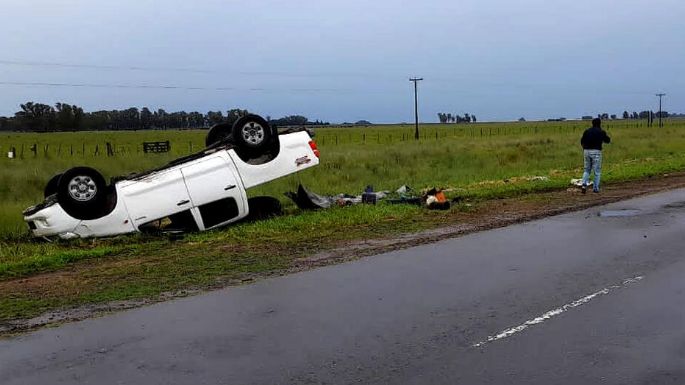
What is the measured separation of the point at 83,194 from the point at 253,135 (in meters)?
2.98

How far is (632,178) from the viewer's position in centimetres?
2050

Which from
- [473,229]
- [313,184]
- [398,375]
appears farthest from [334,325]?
[313,184]

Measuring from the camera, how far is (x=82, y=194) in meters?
11.2

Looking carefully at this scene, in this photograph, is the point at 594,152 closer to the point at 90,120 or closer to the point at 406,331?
the point at 406,331

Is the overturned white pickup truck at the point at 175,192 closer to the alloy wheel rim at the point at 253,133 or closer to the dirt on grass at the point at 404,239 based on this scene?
the alloy wheel rim at the point at 253,133

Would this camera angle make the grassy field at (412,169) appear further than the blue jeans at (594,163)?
Yes

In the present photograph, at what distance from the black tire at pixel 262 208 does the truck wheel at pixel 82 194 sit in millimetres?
2748

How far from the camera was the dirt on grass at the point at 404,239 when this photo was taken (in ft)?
22.5

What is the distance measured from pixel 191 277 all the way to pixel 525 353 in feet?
14.3

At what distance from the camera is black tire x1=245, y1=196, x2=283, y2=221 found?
13.1 metres

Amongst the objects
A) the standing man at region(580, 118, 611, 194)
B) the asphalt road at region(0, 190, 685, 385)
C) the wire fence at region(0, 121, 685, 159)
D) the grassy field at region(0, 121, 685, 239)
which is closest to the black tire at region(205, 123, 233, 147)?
the grassy field at region(0, 121, 685, 239)

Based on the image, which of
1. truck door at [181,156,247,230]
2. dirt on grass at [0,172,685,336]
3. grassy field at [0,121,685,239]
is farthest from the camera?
grassy field at [0,121,685,239]

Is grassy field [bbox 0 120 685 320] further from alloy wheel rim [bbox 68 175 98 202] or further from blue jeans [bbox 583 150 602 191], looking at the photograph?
blue jeans [bbox 583 150 602 191]

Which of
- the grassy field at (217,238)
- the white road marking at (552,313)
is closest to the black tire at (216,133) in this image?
the grassy field at (217,238)
